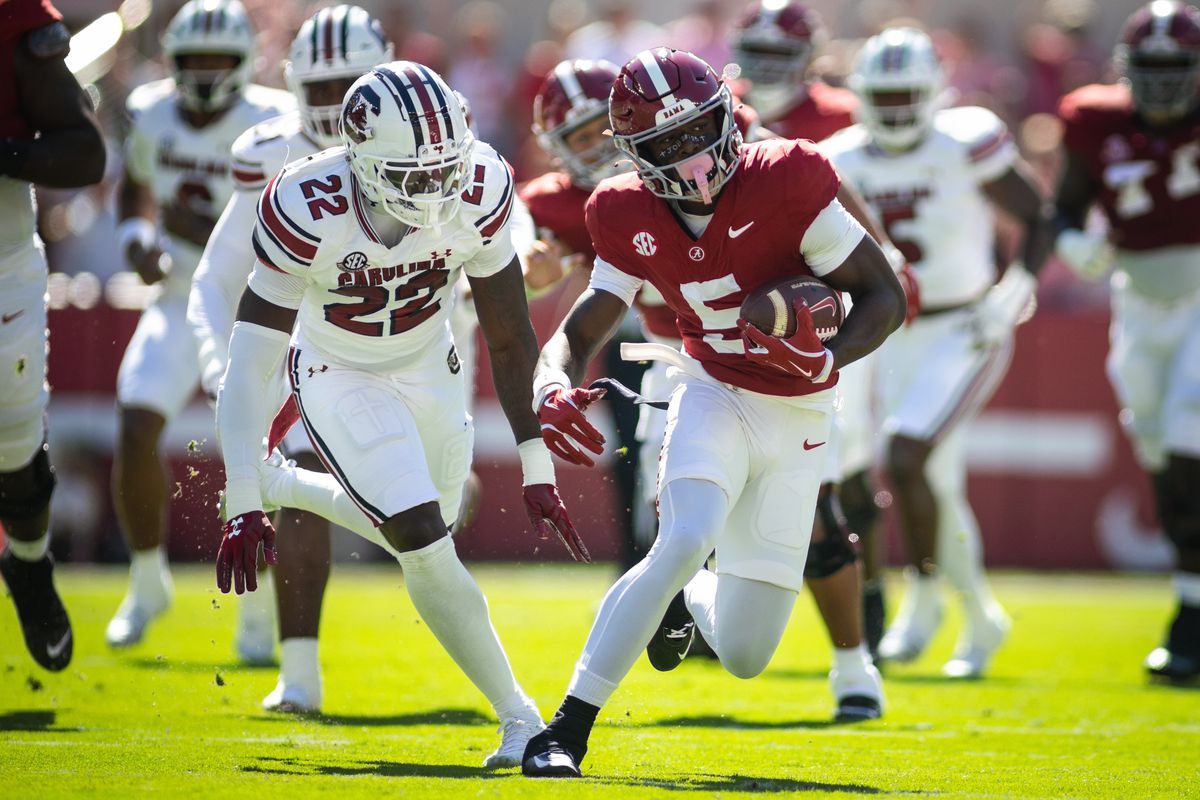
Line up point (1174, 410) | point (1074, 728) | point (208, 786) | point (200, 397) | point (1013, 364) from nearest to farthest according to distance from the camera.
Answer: point (208, 786), point (1074, 728), point (1174, 410), point (200, 397), point (1013, 364)

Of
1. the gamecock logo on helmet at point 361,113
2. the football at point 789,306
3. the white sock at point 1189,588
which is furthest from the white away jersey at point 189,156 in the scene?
the white sock at point 1189,588

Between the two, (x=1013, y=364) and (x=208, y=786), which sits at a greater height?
(x=208, y=786)

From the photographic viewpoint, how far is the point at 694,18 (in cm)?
1249

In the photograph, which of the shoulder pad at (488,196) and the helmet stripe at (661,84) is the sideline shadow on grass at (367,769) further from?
the helmet stripe at (661,84)

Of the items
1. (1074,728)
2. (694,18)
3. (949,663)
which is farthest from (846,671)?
(694,18)

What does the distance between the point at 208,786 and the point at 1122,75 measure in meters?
5.16

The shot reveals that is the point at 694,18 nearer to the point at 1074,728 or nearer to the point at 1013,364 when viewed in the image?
the point at 1013,364

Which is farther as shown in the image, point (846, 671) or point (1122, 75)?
point (1122, 75)

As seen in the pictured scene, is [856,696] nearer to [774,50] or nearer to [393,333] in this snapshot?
[393,333]

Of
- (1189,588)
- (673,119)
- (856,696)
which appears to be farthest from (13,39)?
(1189,588)

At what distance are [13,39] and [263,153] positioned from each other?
848mm

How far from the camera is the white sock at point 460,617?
445 cm

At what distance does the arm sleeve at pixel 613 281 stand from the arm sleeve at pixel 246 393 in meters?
0.83

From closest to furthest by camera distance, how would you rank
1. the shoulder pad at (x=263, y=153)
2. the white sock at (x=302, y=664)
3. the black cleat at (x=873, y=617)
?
the white sock at (x=302, y=664)
the shoulder pad at (x=263, y=153)
the black cleat at (x=873, y=617)
